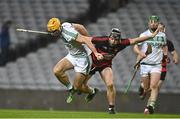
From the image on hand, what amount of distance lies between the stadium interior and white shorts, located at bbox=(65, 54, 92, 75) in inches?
236

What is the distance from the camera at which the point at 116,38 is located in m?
19.2

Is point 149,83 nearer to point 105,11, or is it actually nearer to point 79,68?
point 79,68

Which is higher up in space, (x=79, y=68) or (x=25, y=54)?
(x=79, y=68)

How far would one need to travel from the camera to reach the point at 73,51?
65.3 feet

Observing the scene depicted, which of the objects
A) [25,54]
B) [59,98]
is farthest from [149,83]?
[25,54]

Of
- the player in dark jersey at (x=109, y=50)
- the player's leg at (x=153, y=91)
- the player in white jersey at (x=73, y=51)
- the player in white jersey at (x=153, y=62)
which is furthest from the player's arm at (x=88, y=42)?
the player's leg at (x=153, y=91)

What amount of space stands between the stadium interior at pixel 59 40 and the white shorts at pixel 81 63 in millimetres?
5999

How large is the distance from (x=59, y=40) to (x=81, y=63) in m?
9.80

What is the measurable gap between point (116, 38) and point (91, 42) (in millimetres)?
608

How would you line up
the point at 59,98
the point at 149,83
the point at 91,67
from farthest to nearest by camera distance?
the point at 59,98
the point at 149,83
the point at 91,67

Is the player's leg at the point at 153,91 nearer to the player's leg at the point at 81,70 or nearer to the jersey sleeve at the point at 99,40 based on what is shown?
the player's leg at the point at 81,70

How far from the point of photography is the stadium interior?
2734 cm

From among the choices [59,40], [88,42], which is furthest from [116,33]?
[59,40]

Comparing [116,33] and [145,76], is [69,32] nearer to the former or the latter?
[116,33]
